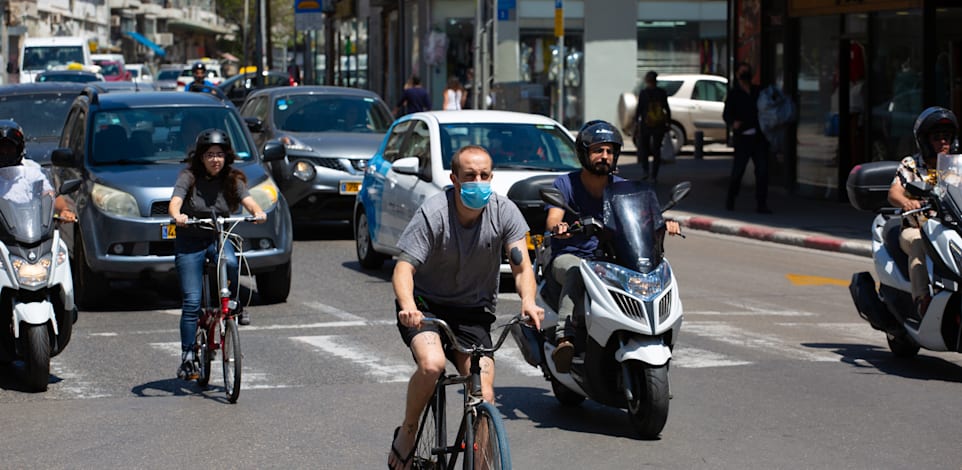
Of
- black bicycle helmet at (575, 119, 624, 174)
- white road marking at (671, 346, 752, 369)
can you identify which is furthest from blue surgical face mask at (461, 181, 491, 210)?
white road marking at (671, 346, 752, 369)

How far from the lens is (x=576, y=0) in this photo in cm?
3969

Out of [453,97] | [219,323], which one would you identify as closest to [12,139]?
[219,323]

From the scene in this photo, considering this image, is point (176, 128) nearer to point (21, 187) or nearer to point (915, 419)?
point (21, 187)

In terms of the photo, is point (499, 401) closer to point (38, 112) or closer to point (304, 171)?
point (304, 171)

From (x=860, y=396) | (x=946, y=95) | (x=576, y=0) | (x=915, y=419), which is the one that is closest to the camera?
(x=915, y=419)

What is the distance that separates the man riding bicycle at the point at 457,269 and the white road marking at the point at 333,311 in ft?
19.2

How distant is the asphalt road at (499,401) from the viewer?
7.53 meters

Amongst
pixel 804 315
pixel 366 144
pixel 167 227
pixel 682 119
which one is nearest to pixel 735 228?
pixel 366 144

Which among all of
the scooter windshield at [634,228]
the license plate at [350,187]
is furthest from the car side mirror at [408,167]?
the scooter windshield at [634,228]

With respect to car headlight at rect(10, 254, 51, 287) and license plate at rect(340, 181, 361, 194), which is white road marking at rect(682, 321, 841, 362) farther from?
license plate at rect(340, 181, 361, 194)

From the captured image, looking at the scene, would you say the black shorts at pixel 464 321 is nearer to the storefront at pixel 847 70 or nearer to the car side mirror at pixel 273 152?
the car side mirror at pixel 273 152

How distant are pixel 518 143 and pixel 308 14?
97.5ft

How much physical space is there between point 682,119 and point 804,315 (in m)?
22.1

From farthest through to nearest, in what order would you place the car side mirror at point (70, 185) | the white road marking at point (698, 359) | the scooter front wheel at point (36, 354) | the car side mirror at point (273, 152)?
the car side mirror at point (273, 152)
the car side mirror at point (70, 185)
the white road marking at point (698, 359)
the scooter front wheel at point (36, 354)
